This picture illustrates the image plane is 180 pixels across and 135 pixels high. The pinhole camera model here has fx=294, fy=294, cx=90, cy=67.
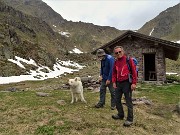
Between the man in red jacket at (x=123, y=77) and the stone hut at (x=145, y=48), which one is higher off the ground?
the stone hut at (x=145, y=48)

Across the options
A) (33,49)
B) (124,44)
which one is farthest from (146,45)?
(33,49)

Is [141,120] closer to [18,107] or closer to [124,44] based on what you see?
[18,107]

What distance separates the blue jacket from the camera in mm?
12595

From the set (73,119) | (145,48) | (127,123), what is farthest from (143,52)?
(127,123)

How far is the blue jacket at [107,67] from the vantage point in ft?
41.3

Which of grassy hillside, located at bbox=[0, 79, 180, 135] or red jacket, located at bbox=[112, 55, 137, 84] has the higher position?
red jacket, located at bbox=[112, 55, 137, 84]

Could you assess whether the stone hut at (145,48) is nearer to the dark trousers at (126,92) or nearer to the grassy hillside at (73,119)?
the grassy hillside at (73,119)

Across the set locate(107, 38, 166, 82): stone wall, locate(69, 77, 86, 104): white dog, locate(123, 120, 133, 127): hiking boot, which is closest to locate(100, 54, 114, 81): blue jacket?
locate(69, 77, 86, 104): white dog

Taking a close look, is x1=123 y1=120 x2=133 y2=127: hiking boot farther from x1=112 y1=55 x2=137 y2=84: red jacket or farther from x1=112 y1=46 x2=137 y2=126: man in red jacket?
x1=112 y1=55 x2=137 y2=84: red jacket

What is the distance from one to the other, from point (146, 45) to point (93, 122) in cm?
1780

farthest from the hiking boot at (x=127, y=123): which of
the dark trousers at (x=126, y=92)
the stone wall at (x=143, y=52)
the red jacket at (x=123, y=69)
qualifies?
the stone wall at (x=143, y=52)

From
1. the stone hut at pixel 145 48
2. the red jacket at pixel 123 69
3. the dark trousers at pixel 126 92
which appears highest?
the stone hut at pixel 145 48

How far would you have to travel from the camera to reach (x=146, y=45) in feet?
91.4

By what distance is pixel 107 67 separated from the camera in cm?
1288
